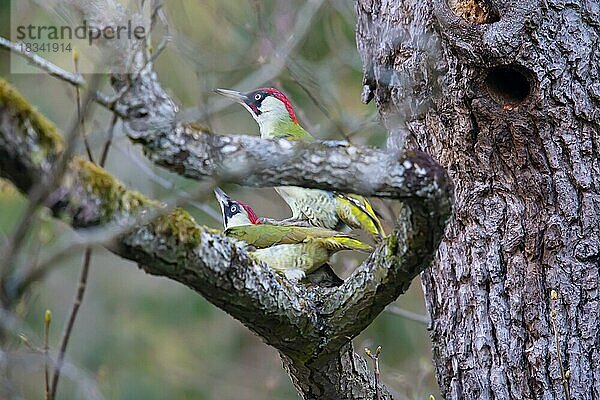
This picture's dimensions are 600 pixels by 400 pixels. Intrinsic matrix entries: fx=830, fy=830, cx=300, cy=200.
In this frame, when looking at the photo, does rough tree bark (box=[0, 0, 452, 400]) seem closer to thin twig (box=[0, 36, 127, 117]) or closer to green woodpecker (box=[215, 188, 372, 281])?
thin twig (box=[0, 36, 127, 117])

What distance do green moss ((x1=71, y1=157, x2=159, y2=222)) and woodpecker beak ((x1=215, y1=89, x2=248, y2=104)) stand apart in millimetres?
2465

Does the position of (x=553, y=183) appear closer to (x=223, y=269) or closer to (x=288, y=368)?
(x=288, y=368)

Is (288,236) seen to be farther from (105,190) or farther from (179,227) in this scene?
(105,190)

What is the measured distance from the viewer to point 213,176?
2.11 metres

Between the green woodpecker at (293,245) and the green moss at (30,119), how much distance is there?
155 centimetres

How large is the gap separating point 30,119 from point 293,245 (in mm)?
1866

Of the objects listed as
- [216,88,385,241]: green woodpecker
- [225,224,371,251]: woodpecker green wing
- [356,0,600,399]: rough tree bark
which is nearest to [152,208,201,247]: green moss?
[225,224,371,251]: woodpecker green wing

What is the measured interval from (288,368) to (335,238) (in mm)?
646

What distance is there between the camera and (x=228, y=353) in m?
7.68

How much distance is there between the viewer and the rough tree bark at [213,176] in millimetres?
1885

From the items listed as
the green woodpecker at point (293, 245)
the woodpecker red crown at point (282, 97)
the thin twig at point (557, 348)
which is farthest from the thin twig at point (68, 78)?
the woodpecker red crown at point (282, 97)

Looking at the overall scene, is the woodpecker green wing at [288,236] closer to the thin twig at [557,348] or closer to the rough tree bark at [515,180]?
the rough tree bark at [515,180]

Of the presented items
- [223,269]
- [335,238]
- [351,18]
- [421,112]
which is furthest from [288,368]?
[351,18]

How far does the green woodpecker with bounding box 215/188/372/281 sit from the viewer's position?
3.45m
